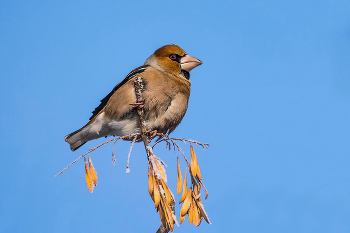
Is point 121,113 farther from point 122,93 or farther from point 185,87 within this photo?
point 185,87

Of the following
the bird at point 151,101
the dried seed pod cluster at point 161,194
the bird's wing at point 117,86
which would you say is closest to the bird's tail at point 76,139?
the bird at point 151,101

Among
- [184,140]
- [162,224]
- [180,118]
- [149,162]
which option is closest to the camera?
[162,224]

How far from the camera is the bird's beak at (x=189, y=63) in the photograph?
208 inches

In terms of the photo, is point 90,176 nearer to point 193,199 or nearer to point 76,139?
point 193,199

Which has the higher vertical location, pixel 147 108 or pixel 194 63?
pixel 194 63

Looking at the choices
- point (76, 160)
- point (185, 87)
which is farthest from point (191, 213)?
point (185, 87)

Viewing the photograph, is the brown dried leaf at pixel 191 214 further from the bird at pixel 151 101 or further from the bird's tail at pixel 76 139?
the bird's tail at pixel 76 139

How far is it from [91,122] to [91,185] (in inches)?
75.9

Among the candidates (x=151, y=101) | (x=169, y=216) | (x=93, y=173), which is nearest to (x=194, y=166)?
(x=169, y=216)

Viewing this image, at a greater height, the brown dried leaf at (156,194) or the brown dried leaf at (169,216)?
the brown dried leaf at (156,194)

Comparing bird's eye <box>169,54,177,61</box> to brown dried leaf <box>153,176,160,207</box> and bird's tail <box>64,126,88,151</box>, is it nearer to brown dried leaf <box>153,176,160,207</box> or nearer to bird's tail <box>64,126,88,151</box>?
bird's tail <box>64,126,88,151</box>

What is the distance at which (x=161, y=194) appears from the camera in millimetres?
2863

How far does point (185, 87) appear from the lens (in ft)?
16.3

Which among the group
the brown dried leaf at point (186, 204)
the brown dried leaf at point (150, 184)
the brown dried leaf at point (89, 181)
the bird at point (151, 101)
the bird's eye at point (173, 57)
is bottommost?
the brown dried leaf at point (186, 204)
